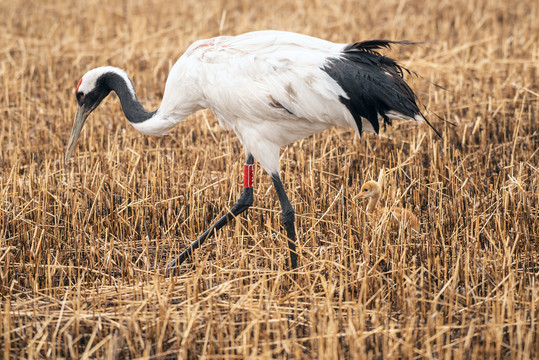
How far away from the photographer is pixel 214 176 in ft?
16.8

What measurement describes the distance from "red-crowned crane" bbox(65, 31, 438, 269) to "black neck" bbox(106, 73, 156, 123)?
0.28m

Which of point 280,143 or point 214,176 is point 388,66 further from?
point 214,176

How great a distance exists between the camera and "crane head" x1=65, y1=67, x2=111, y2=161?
14.8 ft

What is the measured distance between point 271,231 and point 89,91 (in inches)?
59.1

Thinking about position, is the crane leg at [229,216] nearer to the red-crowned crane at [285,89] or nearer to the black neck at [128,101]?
the red-crowned crane at [285,89]

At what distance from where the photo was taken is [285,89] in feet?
12.8

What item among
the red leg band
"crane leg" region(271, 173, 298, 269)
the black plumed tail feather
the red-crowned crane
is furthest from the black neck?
the black plumed tail feather

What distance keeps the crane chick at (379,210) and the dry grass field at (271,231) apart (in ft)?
0.28

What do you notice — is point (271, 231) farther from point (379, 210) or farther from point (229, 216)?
point (379, 210)

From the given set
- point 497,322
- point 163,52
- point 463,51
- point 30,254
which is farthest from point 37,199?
point 463,51

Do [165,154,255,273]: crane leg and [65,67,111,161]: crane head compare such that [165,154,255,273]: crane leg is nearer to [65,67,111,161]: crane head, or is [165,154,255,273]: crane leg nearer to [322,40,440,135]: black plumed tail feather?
[322,40,440,135]: black plumed tail feather

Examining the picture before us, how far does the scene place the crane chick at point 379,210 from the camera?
4117mm

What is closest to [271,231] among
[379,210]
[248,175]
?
[248,175]

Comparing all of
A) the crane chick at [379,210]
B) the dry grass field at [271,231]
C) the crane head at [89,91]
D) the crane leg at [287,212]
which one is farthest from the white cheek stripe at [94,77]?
the crane chick at [379,210]
